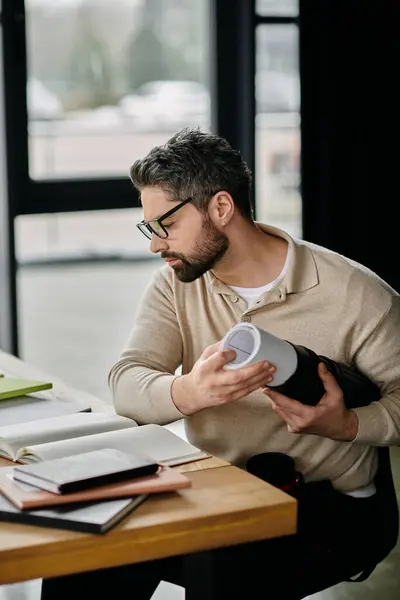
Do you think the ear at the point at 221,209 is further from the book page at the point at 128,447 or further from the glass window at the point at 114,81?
the glass window at the point at 114,81

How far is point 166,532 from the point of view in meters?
1.52

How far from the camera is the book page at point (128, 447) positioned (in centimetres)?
178

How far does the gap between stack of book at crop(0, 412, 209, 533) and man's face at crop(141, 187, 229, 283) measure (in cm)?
38

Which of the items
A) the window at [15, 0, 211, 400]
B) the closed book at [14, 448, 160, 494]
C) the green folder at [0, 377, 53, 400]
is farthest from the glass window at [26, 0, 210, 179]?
the closed book at [14, 448, 160, 494]

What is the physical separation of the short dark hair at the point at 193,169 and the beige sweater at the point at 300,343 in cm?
18

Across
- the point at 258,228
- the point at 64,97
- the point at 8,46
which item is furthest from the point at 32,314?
the point at 258,228

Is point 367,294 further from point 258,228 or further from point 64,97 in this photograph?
point 64,97

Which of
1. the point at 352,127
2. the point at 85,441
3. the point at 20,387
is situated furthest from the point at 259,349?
the point at 352,127

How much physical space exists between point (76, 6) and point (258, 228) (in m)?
2.81

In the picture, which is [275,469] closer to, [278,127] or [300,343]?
[300,343]

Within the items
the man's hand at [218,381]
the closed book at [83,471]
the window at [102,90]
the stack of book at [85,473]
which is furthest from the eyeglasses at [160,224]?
the window at [102,90]

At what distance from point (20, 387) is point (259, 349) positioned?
0.70 metres

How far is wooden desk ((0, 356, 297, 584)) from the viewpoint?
4.74 ft

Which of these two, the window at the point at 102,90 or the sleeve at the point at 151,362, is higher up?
the window at the point at 102,90
